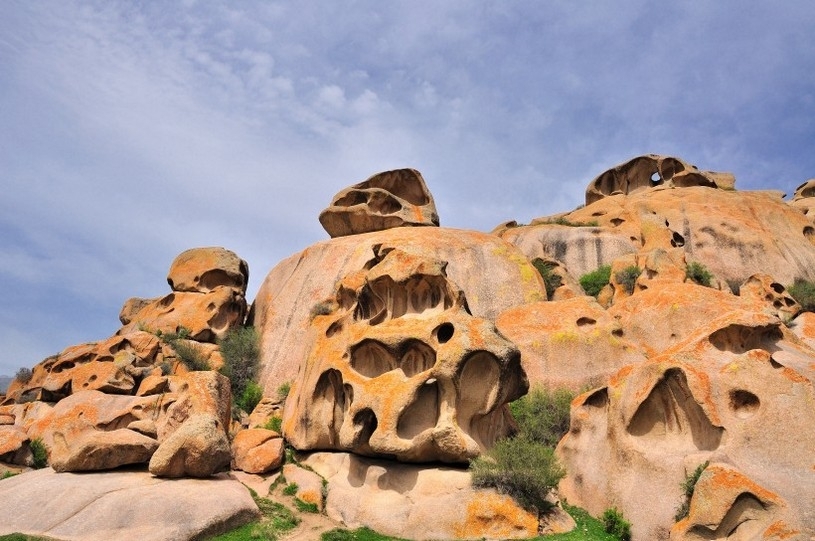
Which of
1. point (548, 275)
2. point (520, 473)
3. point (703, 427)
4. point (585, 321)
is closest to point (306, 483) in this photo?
point (520, 473)

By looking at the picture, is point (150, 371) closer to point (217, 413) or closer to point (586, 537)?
point (217, 413)

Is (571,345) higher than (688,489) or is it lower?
higher

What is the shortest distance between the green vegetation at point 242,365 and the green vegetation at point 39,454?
20.0ft

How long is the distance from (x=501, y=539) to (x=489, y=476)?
121cm

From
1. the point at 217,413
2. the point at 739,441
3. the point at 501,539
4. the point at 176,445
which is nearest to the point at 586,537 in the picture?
the point at 501,539

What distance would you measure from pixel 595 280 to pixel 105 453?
22.0 m

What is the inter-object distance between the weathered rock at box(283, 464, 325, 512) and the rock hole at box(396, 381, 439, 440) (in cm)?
238

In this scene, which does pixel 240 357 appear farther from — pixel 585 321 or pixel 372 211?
pixel 585 321

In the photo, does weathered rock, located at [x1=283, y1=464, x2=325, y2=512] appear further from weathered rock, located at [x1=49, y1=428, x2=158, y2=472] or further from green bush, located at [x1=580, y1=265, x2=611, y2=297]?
green bush, located at [x1=580, y1=265, x2=611, y2=297]

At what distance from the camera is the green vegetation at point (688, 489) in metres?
10.3

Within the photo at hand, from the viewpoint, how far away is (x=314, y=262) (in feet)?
88.0

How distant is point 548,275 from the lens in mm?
27188

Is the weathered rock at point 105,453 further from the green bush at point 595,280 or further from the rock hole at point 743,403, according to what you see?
the green bush at point 595,280

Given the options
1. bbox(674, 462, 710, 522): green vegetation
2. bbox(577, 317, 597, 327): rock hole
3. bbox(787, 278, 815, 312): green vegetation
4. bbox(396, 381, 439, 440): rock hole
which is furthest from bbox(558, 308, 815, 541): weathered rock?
bbox(787, 278, 815, 312): green vegetation
